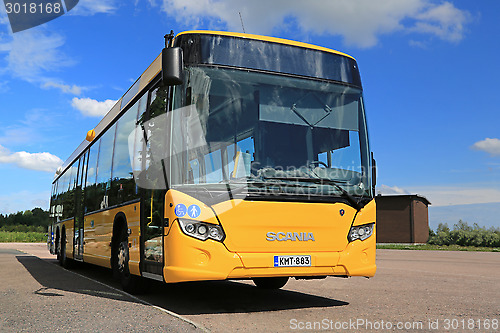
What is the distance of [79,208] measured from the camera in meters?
13.8

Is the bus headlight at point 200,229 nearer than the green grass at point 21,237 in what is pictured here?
Yes

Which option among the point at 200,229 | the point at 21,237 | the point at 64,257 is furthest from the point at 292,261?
the point at 21,237

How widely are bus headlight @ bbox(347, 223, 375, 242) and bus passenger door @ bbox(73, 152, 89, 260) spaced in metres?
7.83

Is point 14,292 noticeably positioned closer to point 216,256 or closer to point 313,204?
point 216,256

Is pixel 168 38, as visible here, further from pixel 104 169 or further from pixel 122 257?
pixel 104 169

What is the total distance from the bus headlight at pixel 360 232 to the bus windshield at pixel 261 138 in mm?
450

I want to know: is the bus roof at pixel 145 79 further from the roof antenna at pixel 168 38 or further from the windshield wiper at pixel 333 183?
the windshield wiper at pixel 333 183

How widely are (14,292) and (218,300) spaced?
3.61m

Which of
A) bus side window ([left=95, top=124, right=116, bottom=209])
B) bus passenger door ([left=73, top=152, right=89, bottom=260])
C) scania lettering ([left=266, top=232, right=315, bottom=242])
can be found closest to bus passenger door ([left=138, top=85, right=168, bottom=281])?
scania lettering ([left=266, top=232, right=315, bottom=242])

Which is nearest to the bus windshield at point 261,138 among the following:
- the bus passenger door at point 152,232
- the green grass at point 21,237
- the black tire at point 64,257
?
the bus passenger door at point 152,232

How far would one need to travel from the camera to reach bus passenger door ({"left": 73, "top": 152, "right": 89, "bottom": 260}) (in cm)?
1334

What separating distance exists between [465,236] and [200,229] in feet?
136

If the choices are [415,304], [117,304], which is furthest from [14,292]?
[415,304]

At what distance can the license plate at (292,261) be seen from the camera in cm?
693
